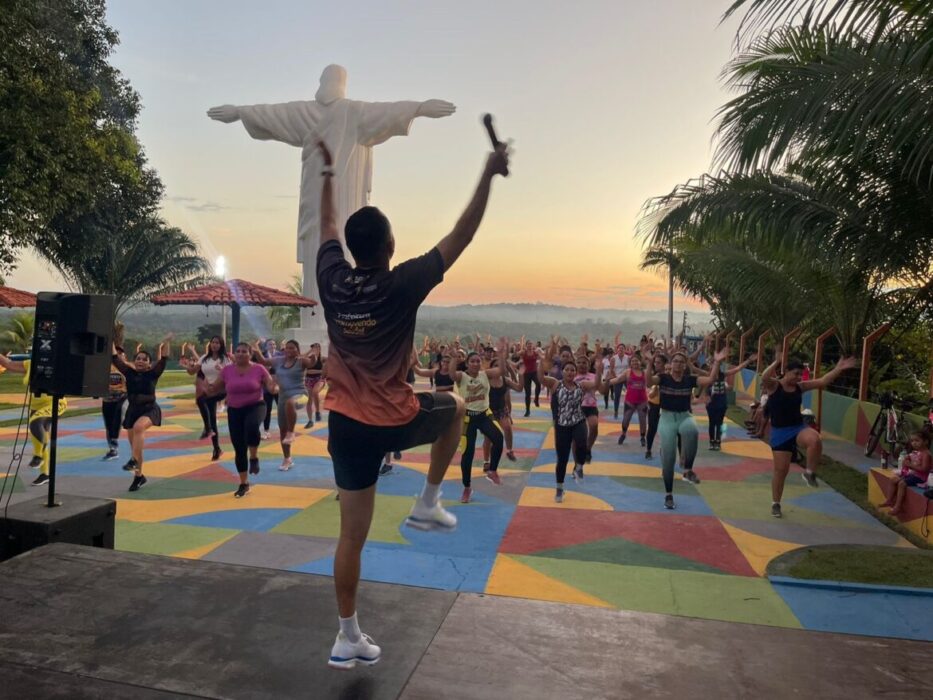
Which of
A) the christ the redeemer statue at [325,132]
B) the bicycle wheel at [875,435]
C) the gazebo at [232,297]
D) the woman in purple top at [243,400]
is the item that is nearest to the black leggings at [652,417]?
the bicycle wheel at [875,435]

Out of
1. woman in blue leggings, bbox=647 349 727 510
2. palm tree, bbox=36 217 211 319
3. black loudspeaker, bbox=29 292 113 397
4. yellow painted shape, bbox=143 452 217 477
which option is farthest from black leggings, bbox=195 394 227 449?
palm tree, bbox=36 217 211 319

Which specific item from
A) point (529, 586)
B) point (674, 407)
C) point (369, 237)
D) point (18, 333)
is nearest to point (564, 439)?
point (674, 407)

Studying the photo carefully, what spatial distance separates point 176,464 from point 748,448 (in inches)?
368

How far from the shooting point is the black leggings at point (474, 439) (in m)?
7.36

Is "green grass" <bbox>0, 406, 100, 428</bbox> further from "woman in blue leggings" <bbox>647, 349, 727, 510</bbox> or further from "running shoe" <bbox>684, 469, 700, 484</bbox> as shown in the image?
"running shoe" <bbox>684, 469, 700, 484</bbox>

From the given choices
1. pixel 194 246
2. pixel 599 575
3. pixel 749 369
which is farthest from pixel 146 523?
pixel 194 246

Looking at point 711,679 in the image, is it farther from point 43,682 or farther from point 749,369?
point 749,369

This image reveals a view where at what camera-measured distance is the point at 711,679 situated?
2.71m

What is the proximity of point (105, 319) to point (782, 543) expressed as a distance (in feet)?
20.9

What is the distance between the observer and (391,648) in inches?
116

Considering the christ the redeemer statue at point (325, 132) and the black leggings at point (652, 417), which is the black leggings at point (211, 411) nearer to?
the black leggings at point (652, 417)

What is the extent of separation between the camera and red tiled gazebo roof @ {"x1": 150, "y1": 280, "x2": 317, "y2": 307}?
15.3m

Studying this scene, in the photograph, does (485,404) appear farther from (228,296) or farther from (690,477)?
(228,296)

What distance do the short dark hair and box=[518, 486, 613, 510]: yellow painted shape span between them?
5.24 metres
